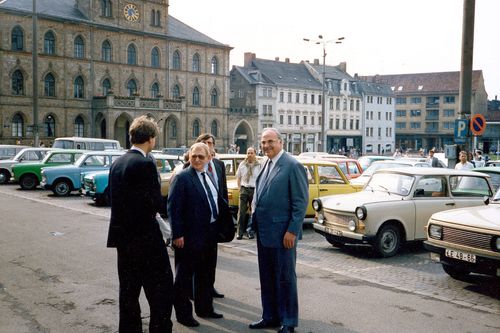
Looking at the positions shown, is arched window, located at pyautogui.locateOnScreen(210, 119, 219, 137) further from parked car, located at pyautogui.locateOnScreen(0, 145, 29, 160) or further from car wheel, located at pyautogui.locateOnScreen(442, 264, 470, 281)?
car wheel, located at pyautogui.locateOnScreen(442, 264, 470, 281)

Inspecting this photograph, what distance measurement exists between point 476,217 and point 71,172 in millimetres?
16624

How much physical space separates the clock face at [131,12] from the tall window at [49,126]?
1373cm

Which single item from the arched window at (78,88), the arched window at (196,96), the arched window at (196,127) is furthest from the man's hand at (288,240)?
the arched window at (196,96)

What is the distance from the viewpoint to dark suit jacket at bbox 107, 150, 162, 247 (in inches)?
197

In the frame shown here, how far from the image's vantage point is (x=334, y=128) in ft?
290

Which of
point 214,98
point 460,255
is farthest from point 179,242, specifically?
point 214,98

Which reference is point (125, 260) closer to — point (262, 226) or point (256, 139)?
point (262, 226)

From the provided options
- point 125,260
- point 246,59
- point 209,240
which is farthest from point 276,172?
point 246,59

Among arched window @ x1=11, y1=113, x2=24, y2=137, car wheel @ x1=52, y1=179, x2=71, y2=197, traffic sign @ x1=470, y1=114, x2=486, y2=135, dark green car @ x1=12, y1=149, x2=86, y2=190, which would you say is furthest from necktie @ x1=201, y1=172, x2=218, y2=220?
arched window @ x1=11, y1=113, x2=24, y2=137

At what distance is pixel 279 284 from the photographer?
19.2 ft

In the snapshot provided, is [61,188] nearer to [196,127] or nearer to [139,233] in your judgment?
[139,233]

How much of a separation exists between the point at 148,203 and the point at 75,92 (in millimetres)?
52082

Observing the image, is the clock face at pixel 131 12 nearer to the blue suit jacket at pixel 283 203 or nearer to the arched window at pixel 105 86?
the arched window at pixel 105 86

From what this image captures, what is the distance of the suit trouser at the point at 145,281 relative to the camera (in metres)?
5.14
